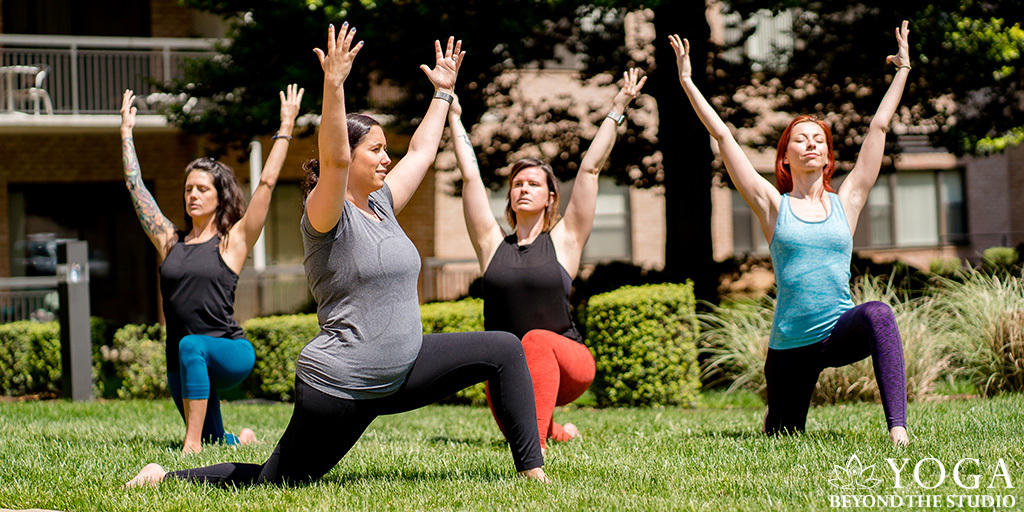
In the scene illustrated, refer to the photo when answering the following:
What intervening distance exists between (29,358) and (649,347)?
27.1 feet

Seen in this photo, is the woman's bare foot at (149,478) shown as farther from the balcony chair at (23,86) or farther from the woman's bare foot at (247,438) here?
the balcony chair at (23,86)

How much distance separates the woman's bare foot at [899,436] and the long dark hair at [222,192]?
4.17 metres

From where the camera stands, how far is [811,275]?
532 cm

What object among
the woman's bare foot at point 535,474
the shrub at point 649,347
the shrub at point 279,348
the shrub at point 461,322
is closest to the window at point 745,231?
the shrub at point 461,322

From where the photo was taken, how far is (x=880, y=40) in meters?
12.6

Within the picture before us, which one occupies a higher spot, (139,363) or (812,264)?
(812,264)

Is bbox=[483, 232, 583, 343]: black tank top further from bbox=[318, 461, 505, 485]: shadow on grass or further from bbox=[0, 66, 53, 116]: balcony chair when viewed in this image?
bbox=[0, 66, 53, 116]: balcony chair

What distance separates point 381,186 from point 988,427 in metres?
3.97

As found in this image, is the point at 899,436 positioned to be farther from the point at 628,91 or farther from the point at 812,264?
the point at 628,91

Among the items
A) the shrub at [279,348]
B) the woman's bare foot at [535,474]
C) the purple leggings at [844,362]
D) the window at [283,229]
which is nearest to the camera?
the woman's bare foot at [535,474]

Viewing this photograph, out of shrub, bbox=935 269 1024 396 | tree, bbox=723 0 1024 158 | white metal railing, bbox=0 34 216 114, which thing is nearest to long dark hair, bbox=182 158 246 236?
shrub, bbox=935 269 1024 396

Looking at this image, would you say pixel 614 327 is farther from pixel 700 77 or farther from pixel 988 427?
pixel 700 77

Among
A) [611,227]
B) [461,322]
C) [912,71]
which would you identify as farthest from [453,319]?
[611,227]

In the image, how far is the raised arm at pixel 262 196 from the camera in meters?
5.92
